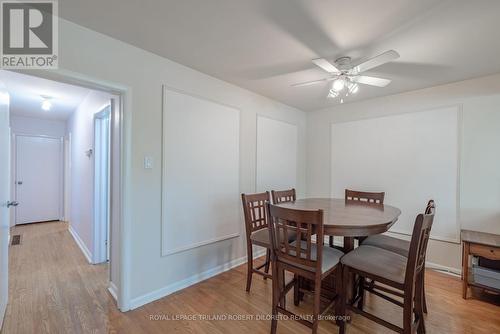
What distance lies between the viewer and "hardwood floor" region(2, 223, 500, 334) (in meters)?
1.80

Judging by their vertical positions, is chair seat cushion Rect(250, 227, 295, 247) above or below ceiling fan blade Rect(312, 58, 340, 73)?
below

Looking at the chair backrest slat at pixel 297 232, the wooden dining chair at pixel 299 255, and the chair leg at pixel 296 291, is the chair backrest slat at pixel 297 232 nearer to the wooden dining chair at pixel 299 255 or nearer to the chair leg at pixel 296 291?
the wooden dining chair at pixel 299 255

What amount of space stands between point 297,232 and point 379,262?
2.22 ft

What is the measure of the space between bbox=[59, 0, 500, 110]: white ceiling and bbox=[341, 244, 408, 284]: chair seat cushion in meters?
1.70

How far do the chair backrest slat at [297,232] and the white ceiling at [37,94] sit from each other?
307cm

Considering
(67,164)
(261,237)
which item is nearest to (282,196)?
(261,237)

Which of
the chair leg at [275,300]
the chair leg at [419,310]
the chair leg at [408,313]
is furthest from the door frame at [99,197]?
the chair leg at [419,310]

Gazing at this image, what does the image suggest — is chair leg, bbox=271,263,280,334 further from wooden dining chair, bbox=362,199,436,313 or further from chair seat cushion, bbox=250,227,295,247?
wooden dining chair, bbox=362,199,436,313

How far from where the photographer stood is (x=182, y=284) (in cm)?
238

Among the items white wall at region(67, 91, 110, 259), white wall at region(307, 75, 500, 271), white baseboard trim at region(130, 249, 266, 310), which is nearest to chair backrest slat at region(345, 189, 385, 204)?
white wall at region(307, 75, 500, 271)

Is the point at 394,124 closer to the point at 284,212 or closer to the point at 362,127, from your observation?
the point at 362,127

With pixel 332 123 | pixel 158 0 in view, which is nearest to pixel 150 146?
pixel 158 0

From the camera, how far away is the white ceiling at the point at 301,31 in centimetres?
151

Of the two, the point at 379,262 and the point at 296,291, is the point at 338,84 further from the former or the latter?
the point at 296,291
